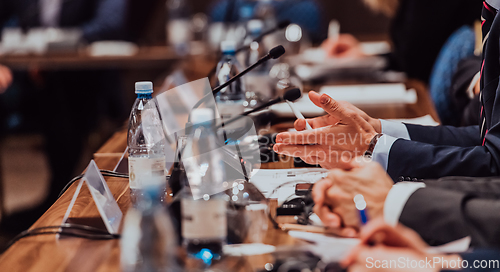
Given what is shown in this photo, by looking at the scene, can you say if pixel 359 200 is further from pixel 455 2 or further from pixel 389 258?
pixel 455 2

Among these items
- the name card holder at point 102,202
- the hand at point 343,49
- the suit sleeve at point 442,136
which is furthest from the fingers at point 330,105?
the hand at point 343,49

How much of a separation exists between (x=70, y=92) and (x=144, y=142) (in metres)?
2.16

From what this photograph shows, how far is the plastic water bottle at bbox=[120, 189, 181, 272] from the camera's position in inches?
21.1

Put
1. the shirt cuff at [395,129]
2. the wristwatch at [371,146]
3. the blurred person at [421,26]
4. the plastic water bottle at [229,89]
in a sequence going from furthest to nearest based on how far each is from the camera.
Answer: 1. the blurred person at [421,26]
2. the plastic water bottle at [229,89]
3. the shirt cuff at [395,129]
4. the wristwatch at [371,146]

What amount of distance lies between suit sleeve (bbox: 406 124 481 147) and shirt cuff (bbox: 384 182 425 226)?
0.45 meters

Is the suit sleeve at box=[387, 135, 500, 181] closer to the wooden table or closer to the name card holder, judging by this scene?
the wooden table

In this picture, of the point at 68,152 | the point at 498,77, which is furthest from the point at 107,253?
the point at 68,152

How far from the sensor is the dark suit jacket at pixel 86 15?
11.5 ft

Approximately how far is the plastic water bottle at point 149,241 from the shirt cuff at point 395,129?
0.69 m

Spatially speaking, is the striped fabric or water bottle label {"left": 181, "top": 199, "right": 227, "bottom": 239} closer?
water bottle label {"left": 181, "top": 199, "right": 227, "bottom": 239}

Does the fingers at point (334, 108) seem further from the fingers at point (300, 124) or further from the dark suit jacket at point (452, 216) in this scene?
the dark suit jacket at point (452, 216)

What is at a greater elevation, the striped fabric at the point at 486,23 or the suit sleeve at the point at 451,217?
the striped fabric at the point at 486,23

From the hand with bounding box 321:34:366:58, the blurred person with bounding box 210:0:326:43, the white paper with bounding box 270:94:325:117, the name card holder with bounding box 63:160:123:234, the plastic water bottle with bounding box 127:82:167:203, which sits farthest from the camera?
the blurred person with bounding box 210:0:326:43

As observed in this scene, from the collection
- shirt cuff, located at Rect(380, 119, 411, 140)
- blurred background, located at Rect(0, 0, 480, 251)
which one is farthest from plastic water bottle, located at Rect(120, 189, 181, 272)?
blurred background, located at Rect(0, 0, 480, 251)
